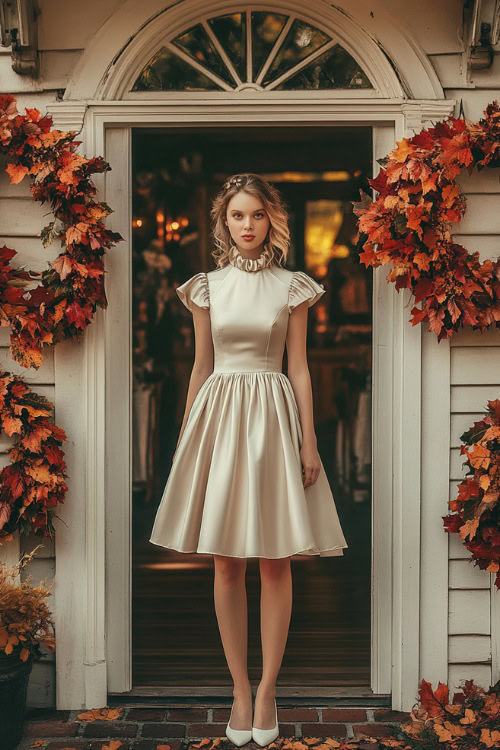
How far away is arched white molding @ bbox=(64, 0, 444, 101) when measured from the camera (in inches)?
131

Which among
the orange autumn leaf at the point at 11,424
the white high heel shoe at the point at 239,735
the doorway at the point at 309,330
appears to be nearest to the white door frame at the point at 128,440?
the orange autumn leaf at the point at 11,424

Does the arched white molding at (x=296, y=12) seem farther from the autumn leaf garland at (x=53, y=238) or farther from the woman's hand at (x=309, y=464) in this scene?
the woman's hand at (x=309, y=464)

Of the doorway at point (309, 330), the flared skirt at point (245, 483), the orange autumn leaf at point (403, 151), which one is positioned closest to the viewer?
the flared skirt at point (245, 483)

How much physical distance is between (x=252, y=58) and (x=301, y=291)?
3.28 feet

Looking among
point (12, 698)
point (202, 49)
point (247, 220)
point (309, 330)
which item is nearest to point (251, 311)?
point (247, 220)

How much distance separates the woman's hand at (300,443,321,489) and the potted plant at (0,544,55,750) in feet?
3.47

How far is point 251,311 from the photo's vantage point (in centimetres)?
310

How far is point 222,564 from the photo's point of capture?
3.10m

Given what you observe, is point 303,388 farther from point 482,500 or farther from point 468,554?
point 468,554

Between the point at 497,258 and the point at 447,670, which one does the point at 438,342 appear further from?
the point at 447,670

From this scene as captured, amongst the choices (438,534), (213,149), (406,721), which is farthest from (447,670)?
(213,149)

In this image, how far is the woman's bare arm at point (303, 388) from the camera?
3.11 meters

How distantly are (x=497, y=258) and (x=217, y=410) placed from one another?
4.13ft

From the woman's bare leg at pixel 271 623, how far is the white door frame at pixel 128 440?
1.73 ft
